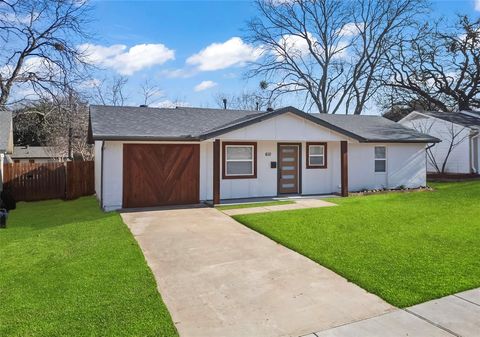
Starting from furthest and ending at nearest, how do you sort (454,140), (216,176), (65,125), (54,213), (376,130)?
(65,125)
(454,140)
(376,130)
(216,176)
(54,213)

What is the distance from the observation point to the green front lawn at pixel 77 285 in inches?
148

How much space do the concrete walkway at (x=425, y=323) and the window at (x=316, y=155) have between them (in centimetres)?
1024

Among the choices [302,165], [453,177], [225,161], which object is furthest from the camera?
[453,177]

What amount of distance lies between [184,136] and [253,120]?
93.5 inches

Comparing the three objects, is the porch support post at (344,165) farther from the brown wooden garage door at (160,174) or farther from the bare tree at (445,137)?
the bare tree at (445,137)

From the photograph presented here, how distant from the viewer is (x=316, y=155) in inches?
569

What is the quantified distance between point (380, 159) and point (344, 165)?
284 centimetres

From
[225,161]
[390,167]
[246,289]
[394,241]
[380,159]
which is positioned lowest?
[246,289]

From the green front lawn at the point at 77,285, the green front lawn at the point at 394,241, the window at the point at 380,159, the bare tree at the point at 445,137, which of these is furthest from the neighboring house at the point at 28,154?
the green front lawn at the point at 394,241

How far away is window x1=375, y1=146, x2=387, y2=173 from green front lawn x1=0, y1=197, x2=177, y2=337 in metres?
11.3

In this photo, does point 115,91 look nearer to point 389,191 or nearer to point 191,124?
point 191,124

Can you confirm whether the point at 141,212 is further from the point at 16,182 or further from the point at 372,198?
the point at 372,198

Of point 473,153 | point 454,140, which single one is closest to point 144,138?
point 454,140

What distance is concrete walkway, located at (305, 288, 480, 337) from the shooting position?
356 cm
